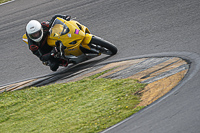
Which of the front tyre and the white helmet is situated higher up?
the white helmet

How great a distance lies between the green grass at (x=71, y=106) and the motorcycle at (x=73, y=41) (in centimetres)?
107

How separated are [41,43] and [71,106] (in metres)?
2.58

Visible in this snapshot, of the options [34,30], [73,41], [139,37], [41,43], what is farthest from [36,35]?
[139,37]

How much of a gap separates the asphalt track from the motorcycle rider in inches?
37.8

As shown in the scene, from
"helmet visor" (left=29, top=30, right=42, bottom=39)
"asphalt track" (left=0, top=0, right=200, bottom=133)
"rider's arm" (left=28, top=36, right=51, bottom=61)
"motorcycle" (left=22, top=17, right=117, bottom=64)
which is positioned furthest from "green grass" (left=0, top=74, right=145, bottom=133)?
"helmet visor" (left=29, top=30, right=42, bottom=39)

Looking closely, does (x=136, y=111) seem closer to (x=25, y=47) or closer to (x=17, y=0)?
(x=25, y=47)

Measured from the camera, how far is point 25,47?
1053 centimetres

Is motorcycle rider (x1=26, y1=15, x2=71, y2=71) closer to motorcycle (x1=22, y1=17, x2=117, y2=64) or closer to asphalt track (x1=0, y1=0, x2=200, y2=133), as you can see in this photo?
motorcycle (x1=22, y1=17, x2=117, y2=64)

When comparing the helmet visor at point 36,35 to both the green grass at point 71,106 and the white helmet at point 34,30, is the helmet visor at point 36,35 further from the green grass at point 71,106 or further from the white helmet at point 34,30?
the green grass at point 71,106

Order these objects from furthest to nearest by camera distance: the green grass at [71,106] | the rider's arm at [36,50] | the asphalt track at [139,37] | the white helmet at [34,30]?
the rider's arm at [36,50] → the white helmet at [34,30] → the green grass at [71,106] → the asphalt track at [139,37]

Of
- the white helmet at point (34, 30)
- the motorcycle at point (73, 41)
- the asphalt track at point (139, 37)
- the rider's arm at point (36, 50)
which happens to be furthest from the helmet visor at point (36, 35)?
the asphalt track at point (139, 37)

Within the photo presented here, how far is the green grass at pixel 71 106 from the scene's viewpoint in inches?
183

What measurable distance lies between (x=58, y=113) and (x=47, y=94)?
47.6 inches

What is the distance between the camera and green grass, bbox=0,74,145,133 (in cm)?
466
